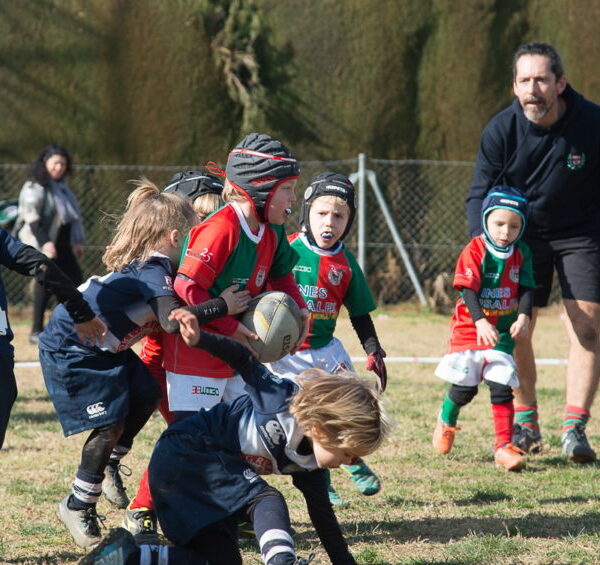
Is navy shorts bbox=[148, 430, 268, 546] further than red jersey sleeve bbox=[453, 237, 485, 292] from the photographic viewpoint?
No

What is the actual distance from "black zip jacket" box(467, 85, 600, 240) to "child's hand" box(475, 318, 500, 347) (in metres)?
0.66

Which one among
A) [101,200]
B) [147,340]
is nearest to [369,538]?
[147,340]

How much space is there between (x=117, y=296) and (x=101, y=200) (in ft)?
33.4

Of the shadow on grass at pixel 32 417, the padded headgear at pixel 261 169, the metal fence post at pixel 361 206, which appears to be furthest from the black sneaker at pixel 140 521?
the metal fence post at pixel 361 206

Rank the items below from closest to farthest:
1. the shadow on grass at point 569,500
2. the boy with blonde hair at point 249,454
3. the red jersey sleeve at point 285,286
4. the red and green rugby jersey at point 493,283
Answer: the boy with blonde hair at point 249,454 < the red jersey sleeve at point 285,286 < the shadow on grass at point 569,500 < the red and green rugby jersey at point 493,283

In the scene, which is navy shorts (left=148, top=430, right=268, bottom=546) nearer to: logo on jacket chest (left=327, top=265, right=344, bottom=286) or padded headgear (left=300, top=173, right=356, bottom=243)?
logo on jacket chest (left=327, top=265, right=344, bottom=286)

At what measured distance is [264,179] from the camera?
418 cm

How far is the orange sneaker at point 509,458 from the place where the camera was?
552 cm

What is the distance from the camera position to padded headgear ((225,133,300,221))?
418cm

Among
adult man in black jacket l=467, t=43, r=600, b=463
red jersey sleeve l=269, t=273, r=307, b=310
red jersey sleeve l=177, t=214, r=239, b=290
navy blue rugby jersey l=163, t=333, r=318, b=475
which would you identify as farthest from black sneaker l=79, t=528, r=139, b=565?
adult man in black jacket l=467, t=43, r=600, b=463

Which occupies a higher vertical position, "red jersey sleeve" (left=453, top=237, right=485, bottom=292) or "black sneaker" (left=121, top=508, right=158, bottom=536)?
"red jersey sleeve" (left=453, top=237, right=485, bottom=292)

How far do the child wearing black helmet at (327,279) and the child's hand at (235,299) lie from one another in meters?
0.92

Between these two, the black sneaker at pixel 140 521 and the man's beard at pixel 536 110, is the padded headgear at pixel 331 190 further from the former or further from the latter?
the black sneaker at pixel 140 521

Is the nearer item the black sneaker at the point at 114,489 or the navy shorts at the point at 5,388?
the navy shorts at the point at 5,388
